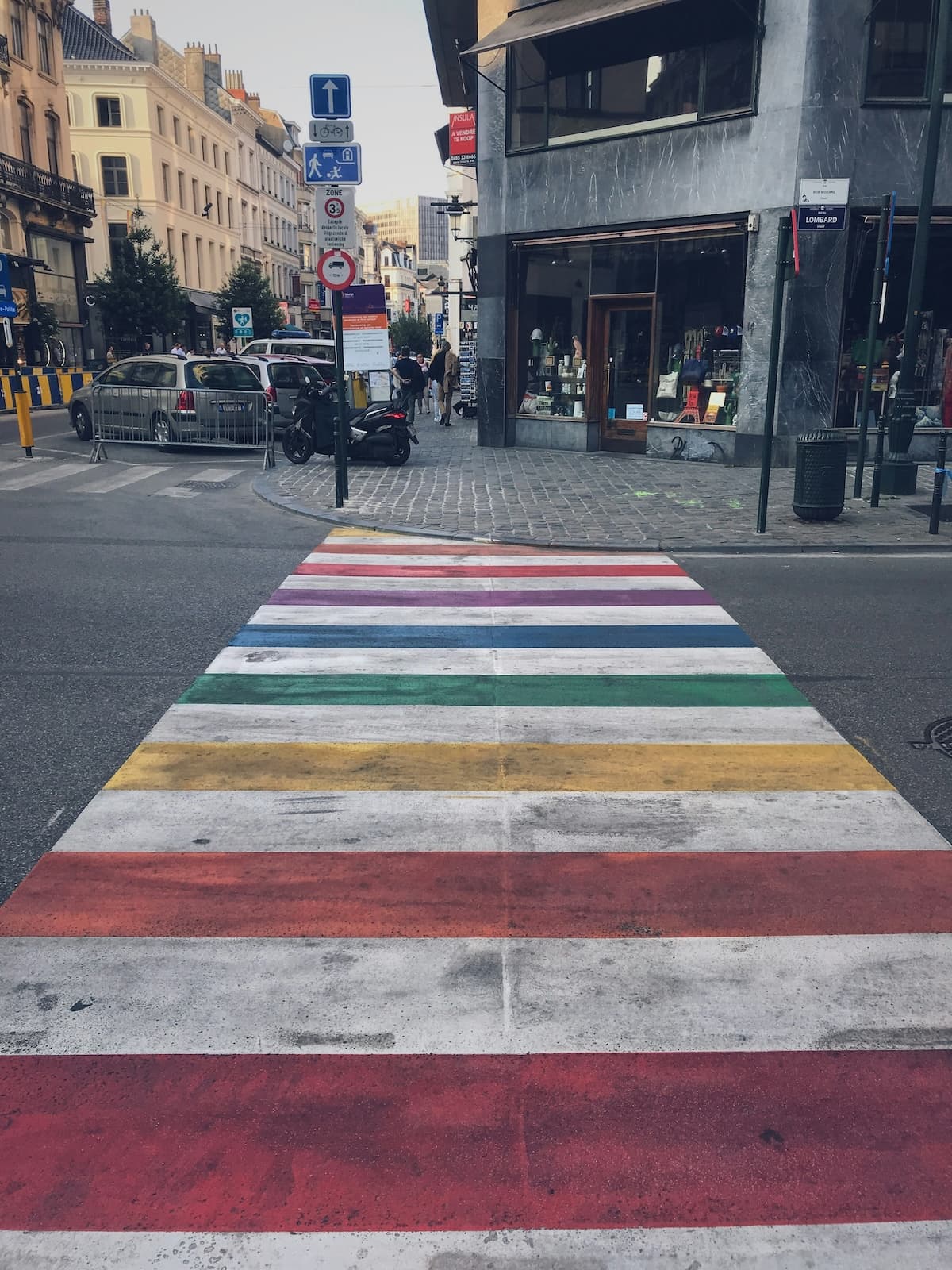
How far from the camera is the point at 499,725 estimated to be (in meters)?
5.59

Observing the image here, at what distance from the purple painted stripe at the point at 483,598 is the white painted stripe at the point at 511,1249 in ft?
19.4

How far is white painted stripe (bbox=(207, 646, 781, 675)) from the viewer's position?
6484 mm

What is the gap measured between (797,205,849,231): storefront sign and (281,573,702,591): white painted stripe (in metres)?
8.72

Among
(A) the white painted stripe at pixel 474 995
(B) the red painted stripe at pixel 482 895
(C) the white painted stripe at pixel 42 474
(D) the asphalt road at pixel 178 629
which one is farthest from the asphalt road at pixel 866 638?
(C) the white painted stripe at pixel 42 474

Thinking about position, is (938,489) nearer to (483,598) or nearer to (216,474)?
(483,598)

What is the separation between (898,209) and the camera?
15484mm

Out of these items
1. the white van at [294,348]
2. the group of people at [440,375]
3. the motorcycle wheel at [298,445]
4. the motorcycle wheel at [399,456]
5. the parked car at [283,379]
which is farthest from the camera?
the white van at [294,348]

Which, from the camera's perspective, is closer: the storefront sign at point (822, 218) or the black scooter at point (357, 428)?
the storefront sign at point (822, 218)

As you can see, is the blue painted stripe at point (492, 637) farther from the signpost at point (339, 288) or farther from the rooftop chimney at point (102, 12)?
the rooftop chimney at point (102, 12)

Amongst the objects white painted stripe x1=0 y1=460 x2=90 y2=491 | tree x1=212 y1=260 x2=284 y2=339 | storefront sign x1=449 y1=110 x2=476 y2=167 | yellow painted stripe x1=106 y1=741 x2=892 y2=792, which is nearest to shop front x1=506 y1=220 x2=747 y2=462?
white painted stripe x1=0 y1=460 x2=90 y2=491

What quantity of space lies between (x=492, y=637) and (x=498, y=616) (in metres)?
0.59

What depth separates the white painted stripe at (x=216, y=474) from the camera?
15.6 metres

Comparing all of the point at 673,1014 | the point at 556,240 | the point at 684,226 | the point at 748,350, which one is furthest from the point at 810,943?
the point at 556,240

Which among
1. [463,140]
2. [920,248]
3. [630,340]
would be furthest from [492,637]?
[463,140]
